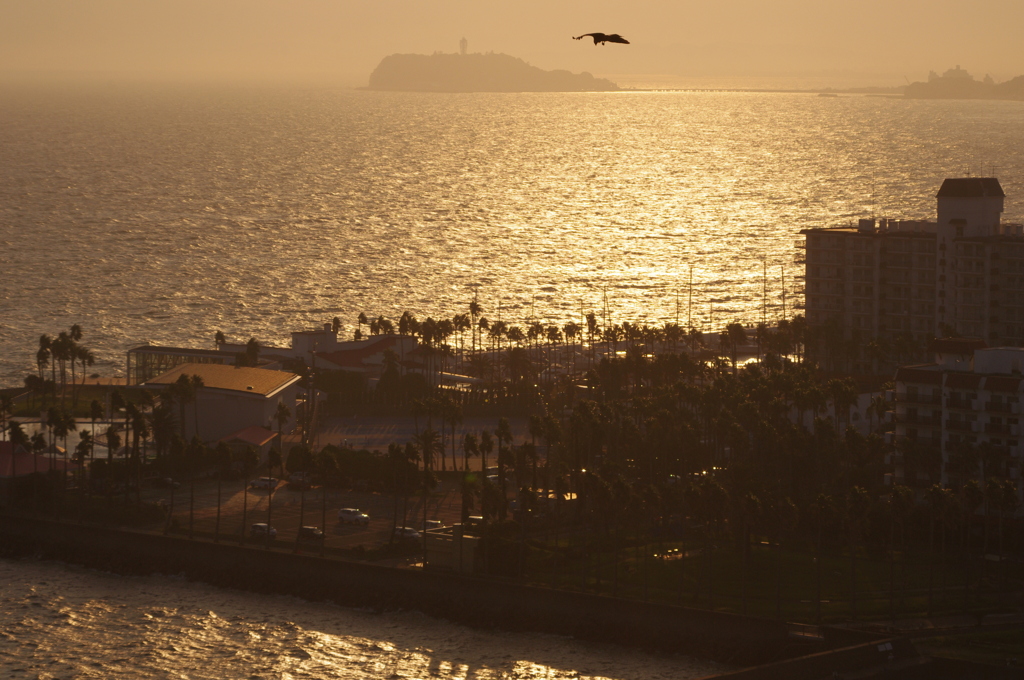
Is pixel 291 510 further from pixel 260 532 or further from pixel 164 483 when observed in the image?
pixel 164 483

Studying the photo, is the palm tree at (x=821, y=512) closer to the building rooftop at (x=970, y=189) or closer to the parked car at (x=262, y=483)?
the parked car at (x=262, y=483)

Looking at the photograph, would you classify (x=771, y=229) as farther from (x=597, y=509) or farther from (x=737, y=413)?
(x=597, y=509)

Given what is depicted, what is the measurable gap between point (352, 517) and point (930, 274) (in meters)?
46.7

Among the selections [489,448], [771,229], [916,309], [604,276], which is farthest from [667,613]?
[771,229]

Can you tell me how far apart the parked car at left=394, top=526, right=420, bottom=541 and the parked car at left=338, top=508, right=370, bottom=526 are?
8.80ft

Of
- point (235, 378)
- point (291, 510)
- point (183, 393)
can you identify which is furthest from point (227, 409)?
point (291, 510)

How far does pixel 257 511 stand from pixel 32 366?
43.6 m

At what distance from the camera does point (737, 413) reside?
70.6m

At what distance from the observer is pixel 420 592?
56.4m

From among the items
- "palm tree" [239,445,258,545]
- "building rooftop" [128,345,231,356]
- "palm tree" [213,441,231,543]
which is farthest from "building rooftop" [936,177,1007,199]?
"building rooftop" [128,345,231,356]

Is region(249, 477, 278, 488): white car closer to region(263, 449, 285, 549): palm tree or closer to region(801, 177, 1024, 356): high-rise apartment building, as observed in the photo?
region(263, 449, 285, 549): palm tree

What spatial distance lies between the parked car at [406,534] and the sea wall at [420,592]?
2659mm

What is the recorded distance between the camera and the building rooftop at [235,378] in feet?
260

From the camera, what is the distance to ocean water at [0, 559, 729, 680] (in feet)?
169
